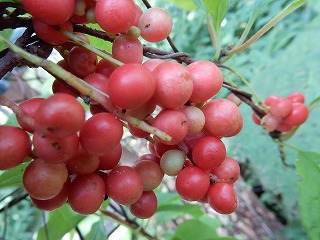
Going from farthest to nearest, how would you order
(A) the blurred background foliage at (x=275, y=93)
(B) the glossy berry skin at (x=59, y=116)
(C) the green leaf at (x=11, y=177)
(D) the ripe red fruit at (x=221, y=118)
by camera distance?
(A) the blurred background foliage at (x=275, y=93) → (C) the green leaf at (x=11, y=177) → (D) the ripe red fruit at (x=221, y=118) → (B) the glossy berry skin at (x=59, y=116)

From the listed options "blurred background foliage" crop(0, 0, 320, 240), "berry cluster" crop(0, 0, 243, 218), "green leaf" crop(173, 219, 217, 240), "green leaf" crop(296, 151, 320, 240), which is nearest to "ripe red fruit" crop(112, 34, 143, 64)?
"berry cluster" crop(0, 0, 243, 218)

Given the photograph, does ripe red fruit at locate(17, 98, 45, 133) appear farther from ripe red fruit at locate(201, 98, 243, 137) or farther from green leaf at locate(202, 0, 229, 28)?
green leaf at locate(202, 0, 229, 28)

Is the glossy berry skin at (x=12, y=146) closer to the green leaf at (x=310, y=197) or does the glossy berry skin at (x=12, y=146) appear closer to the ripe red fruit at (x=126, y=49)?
the ripe red fruit at (x=126, y=49)

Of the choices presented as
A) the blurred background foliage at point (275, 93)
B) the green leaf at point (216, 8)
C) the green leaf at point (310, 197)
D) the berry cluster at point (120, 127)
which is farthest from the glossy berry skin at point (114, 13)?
the blurred background foliage at point (275, 93)

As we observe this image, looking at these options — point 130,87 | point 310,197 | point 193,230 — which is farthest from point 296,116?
point 130,87

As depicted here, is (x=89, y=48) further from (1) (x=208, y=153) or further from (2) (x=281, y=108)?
(2) (x=281, y=108)

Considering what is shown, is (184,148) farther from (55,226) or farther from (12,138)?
(55,226)
